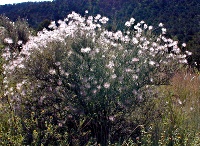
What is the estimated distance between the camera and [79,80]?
3.83 metres

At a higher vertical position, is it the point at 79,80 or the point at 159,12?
the point at 159,12

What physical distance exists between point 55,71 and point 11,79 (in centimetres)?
67

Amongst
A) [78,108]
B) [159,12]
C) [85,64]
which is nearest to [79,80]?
[85,64]

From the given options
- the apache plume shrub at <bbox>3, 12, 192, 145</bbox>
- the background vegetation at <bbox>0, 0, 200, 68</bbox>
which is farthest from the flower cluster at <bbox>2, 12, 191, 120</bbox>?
the background vegetation at <bbox>0, 0, 200, 68</bbox>

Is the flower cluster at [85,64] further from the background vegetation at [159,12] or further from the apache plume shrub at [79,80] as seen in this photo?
the background vegetation at [159,12]

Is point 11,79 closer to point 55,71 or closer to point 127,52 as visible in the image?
point 55,71

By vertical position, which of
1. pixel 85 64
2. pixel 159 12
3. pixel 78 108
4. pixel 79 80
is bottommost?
pixel 78 108

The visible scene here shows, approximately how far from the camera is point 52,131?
11.8 feet

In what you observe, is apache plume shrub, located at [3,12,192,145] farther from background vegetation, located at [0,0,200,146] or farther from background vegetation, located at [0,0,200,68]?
background vegetation, located at [0,0,200,68]

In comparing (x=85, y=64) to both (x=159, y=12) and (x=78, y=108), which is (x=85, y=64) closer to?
(x=78, y=108)

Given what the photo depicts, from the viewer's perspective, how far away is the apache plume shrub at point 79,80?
12.5 feet

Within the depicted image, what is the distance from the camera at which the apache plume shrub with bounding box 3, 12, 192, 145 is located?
150 inches

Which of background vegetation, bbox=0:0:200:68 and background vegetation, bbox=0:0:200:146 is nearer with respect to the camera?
background vegetation, bbox=0:0:200:146

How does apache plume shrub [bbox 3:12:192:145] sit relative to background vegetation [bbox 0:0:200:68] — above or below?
below
